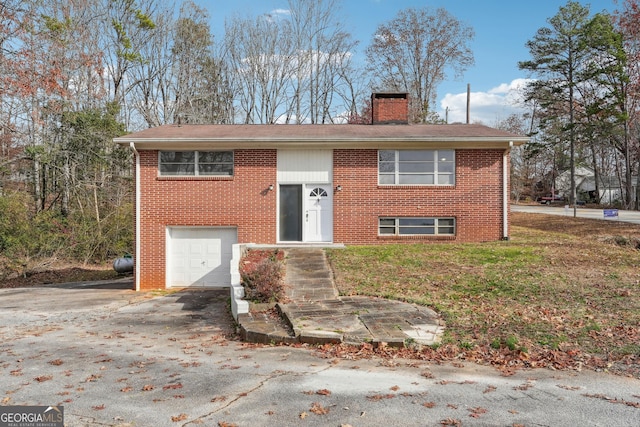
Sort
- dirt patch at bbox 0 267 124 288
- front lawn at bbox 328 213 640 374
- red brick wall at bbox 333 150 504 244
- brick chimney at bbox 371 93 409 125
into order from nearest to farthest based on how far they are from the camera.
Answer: front lawn at bbox 328 213 640 374, red brick wall at bbox 333 150 504 244, brick chimney at bbox 371 93 409 125, dirt patch at bbox 0 267 124 288

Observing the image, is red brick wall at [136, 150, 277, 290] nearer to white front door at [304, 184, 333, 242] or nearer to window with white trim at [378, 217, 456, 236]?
white front door at [304, 184, 333, 242]

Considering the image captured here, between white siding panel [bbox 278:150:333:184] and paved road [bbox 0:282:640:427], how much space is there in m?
7.83

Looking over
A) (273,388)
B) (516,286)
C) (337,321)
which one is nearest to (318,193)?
(516,286)

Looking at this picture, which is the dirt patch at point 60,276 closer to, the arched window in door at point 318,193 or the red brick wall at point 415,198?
the arched window in door at point 318,193

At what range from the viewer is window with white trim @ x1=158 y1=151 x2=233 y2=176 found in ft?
47.0

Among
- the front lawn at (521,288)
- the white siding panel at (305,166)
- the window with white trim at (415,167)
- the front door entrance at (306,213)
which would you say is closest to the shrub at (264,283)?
the front lawn at (521,288)

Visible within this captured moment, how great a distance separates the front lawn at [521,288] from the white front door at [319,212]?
4.37 feet

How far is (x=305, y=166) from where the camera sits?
14406mm

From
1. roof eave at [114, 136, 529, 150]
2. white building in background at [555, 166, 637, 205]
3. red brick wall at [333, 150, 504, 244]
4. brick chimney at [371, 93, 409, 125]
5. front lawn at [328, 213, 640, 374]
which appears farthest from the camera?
white building in background at [555, 166, 637, 205]

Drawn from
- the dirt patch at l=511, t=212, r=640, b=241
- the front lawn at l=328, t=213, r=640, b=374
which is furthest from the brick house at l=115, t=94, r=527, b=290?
the dirt patch at l=511, t=212, r=640, b=241

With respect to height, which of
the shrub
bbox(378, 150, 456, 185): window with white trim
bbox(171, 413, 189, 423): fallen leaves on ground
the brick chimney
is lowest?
bbox(171, 413, 189, 423): fallen leaves on ground

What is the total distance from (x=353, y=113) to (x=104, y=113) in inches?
753

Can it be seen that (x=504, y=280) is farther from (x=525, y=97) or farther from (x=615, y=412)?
(x=525, y=97)

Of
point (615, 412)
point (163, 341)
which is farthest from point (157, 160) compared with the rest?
point (615, 412)
